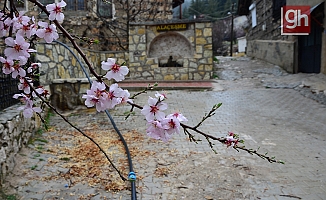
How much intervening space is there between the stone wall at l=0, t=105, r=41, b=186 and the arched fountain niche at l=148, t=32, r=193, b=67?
656 cm

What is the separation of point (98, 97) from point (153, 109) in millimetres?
207

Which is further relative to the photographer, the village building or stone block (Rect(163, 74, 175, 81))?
stone block (Rect(163, 74, 175, 81))

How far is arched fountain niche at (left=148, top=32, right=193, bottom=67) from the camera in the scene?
9812 millimetres

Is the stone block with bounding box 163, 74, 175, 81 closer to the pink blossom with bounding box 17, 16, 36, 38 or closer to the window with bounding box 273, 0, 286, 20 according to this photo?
the window with bounding box 273, 0, 286, 20

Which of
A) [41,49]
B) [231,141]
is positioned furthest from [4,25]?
[41,49]

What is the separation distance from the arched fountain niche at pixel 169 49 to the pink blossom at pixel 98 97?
8.86 metres

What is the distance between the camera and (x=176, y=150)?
3752mm

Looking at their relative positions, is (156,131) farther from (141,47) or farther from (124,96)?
(141,47)

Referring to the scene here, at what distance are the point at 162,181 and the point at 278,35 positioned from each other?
1092cm

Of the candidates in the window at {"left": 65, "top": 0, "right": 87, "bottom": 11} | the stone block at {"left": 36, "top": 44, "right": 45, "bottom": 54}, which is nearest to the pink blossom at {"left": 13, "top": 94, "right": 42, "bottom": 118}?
the stone block at {"left": 36, "top": 44, "right": 45, "bottom": 54}

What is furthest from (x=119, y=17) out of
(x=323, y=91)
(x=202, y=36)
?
(x=323, y=91)

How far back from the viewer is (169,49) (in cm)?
995

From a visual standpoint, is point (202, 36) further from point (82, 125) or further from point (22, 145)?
point (22, 145)

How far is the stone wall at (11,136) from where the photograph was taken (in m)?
2.78
